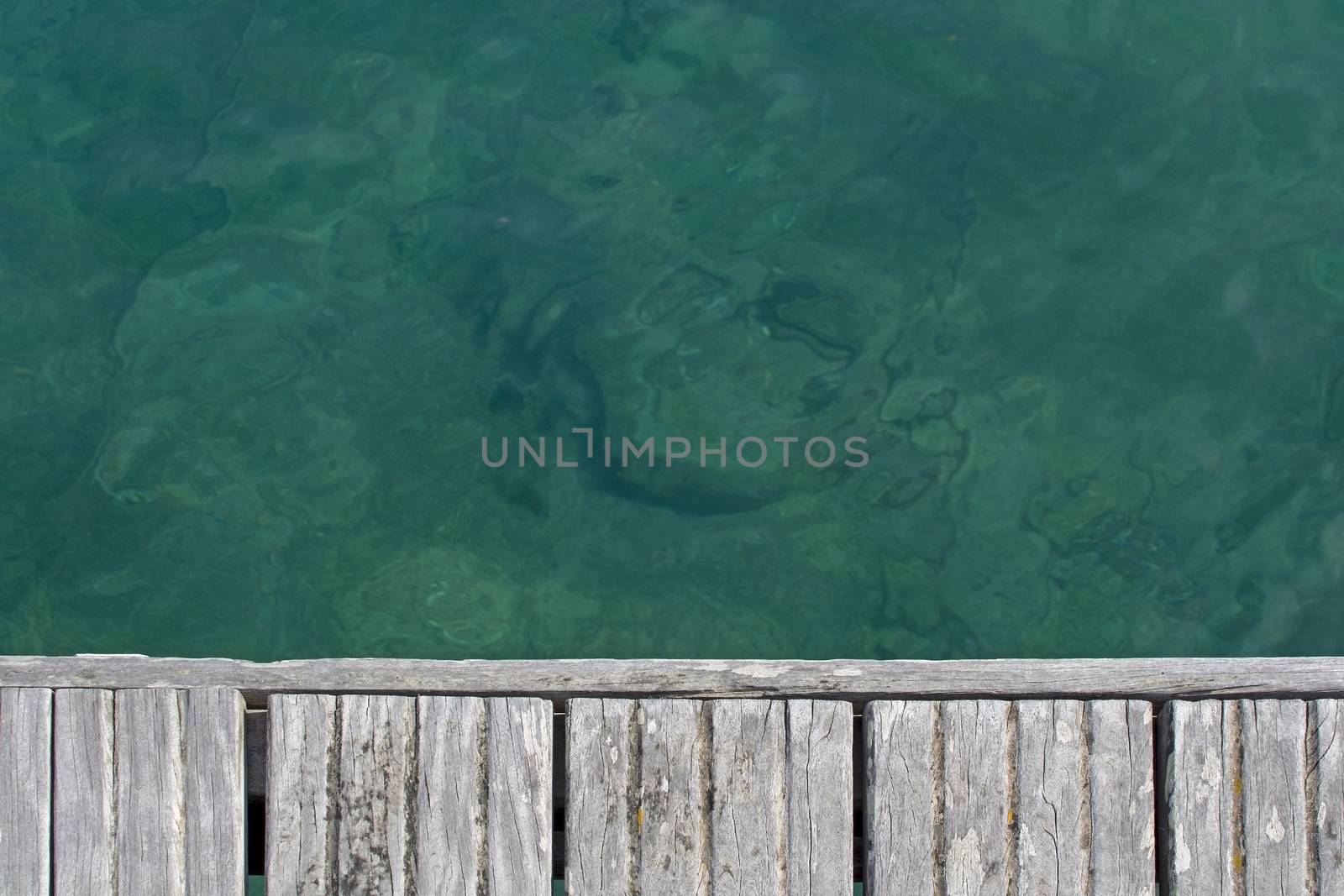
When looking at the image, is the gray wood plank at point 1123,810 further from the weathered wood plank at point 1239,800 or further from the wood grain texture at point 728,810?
the wood grain texture at point 728,810

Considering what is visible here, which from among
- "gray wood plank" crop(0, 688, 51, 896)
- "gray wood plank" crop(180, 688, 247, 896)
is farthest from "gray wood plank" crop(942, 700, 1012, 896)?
"gray wood plank" crop(0, 688, 51, 896)

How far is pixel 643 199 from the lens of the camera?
10.9 feet

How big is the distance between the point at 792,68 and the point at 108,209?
2316mm

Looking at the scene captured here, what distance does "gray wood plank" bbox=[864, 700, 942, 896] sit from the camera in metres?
2.37

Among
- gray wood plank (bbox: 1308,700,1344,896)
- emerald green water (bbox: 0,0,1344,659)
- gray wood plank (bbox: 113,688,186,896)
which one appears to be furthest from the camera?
emerald green water (bbox: 0,0,1344,659)

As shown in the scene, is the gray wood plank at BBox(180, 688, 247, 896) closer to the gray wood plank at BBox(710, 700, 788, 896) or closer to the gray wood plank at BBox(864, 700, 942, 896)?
the gray wood plank at BBox(710, 700, 788, 896)

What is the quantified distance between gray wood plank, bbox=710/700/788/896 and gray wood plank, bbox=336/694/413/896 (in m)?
0.73

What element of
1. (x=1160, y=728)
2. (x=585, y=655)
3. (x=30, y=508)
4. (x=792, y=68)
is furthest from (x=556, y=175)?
(x=1160, y=728)

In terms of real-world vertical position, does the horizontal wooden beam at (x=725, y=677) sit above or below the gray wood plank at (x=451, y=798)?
above

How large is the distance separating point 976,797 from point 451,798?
123 cm

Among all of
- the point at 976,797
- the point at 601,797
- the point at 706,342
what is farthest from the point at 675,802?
the point at 706,342

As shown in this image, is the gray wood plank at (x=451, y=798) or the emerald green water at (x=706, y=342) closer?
the gray wood plank at (x=451, y=798)

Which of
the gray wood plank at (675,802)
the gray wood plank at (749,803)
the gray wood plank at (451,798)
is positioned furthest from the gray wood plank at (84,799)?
the gray wood plank at (749,803)

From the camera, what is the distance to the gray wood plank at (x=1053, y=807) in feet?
7.71
